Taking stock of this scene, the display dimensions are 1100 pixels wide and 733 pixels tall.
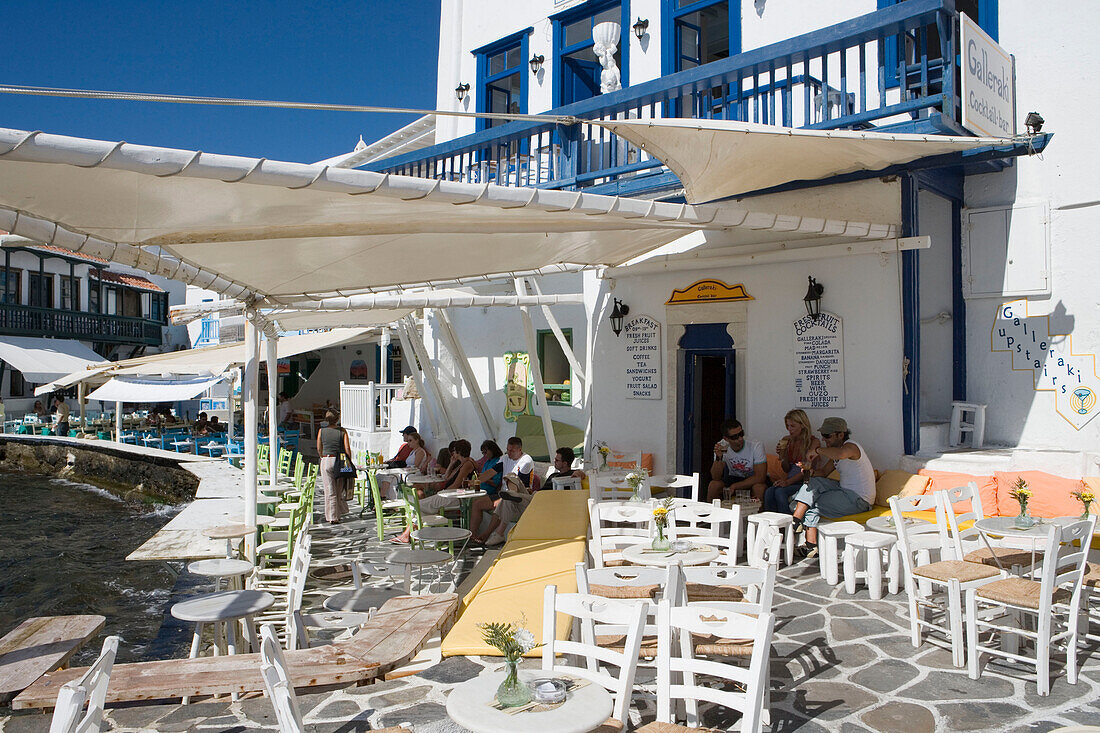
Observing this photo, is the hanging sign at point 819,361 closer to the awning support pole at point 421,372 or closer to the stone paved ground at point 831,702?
the stone paved ground at point 831,702

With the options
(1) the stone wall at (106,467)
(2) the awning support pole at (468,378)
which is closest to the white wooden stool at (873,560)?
(2) the awning support pole at (468,378)

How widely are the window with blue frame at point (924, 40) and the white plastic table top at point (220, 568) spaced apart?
21.6 ft

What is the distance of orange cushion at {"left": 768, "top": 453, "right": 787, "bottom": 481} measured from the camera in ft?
26.8

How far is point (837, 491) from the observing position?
24.2 ft

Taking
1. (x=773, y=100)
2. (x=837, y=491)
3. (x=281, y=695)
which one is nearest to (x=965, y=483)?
(x=837, y=491)

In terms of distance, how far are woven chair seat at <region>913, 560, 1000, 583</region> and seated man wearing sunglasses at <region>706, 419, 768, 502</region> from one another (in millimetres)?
3149

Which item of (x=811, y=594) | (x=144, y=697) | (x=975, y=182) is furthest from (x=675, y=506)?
(x=975, y=182)

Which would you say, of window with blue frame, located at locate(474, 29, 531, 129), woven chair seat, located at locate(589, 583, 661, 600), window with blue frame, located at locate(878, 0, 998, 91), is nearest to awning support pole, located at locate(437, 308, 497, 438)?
window with blue frame, located at locate(474, 29, 531, 129)

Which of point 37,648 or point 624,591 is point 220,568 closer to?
point 37,648

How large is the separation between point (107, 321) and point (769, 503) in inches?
1337

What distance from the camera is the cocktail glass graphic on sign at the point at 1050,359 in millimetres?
7711

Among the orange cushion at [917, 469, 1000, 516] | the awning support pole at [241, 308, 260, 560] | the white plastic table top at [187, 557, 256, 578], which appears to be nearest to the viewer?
the white plastic table top at [187, 557, 256, 578]

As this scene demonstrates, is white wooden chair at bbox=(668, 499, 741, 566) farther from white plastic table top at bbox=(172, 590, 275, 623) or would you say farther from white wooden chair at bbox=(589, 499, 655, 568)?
white plastic table top at bbox=(172, 590, 275, 623)

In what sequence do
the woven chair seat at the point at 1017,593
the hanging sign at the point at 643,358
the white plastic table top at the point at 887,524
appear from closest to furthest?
the woven chair seat at the point at 1017,593 < the white plastic table top at the point at 887,524 < the hanging sign at the point at 643,358
